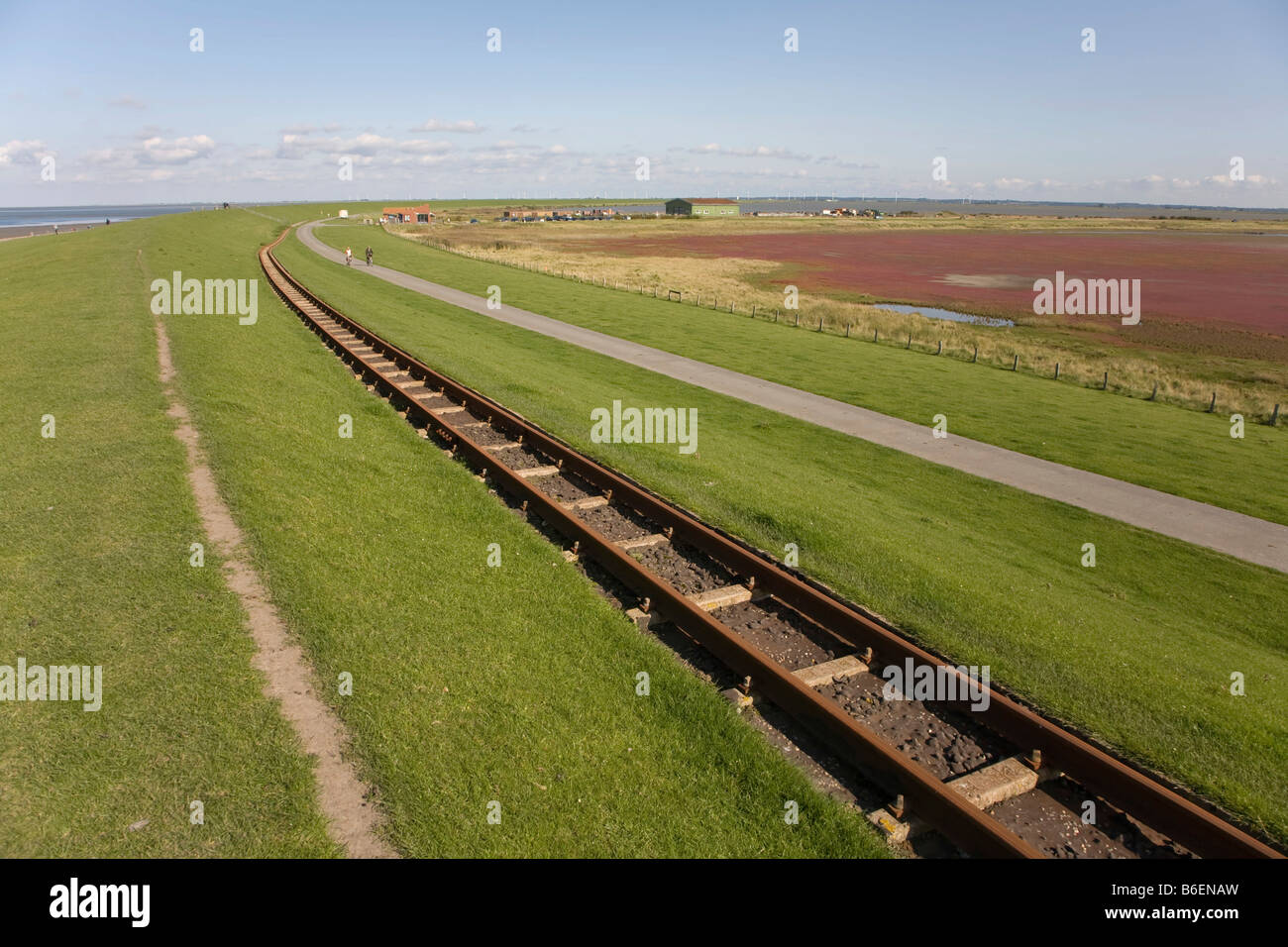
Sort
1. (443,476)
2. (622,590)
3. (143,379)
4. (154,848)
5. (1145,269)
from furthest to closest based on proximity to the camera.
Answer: (1145,269)
(143,379)
(443,476)
(622,590)
(154,848)

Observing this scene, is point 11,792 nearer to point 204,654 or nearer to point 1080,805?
point 204,654

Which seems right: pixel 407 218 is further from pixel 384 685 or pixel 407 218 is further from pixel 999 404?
pixel 384 685

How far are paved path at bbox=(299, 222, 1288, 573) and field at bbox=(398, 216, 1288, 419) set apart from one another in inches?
462

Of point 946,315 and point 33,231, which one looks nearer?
point 946,315

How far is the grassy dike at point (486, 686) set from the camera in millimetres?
4797

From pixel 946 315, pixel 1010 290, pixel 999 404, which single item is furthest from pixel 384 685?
pixel 1010 290

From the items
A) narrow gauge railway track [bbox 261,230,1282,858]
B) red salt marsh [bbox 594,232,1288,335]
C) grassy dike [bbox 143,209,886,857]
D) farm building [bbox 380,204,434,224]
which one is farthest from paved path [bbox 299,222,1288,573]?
farm building [bbox 380,204,434,224]

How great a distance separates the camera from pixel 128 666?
5.91 m

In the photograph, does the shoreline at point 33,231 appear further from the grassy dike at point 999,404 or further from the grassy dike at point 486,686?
the grassy dike at point 486,686

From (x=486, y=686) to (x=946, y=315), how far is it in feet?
148

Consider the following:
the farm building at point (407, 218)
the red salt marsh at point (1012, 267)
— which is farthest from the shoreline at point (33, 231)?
the red salt marsh at point (1012, 267)

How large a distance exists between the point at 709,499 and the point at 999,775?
625cm

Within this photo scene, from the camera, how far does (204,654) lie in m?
6.12
